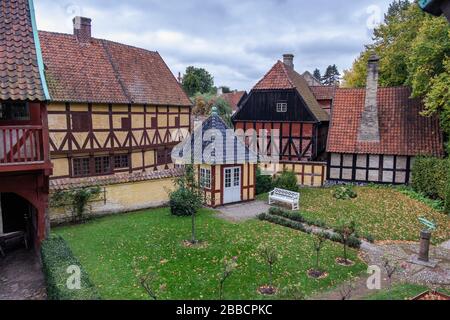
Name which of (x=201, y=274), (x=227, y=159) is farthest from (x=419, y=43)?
(x=201, y=274)

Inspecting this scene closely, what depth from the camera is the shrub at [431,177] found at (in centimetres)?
1639

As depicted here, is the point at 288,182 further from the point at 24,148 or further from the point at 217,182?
the point at 24,148

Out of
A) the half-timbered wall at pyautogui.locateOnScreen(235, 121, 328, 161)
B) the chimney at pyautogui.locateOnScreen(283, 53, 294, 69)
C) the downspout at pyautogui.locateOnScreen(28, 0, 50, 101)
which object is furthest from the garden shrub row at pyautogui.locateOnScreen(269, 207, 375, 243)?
the chimney at pyautogui.locateOnScreen(283, 53, 294, 69)

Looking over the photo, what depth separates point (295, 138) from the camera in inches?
902

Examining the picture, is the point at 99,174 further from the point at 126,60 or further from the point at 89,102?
the point at 126,60

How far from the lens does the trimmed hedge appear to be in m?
6.57

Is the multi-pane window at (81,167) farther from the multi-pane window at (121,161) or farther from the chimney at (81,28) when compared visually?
the chimney at (81,28)

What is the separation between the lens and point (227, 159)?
1683 centimetres

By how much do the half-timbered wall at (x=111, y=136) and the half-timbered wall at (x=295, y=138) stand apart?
6.49 metres

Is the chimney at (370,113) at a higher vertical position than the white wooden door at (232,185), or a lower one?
higher

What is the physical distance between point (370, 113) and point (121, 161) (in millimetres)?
15727

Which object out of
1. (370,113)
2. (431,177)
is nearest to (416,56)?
(370,113)

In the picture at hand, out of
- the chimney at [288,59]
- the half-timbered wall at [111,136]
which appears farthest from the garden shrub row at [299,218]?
the chimney at [288,59]

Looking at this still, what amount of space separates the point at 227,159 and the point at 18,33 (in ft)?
33.7
